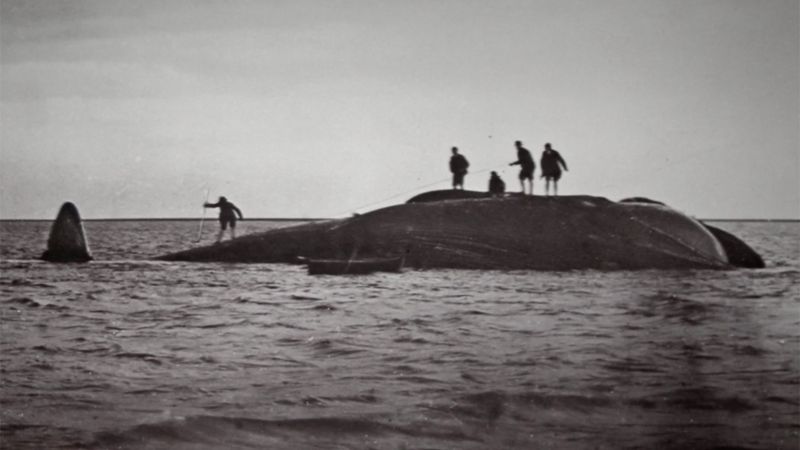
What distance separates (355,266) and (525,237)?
394 centimetres

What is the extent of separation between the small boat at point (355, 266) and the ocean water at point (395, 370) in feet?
12.5

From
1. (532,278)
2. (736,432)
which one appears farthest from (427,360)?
(532,278)

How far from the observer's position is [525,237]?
54.6 ft

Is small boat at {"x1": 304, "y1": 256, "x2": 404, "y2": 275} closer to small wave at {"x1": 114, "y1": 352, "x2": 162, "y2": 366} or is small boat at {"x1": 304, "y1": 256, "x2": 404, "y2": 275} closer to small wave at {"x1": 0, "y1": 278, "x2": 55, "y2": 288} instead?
small wave at {"x1": 0, "y1": 278, "x2": 55, "y2": 288}

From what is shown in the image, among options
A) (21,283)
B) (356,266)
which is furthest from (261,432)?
(356,266)

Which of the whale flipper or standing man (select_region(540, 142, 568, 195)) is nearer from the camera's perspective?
standing man (select_region(540, 142, 568, 195))

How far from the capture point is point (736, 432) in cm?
524

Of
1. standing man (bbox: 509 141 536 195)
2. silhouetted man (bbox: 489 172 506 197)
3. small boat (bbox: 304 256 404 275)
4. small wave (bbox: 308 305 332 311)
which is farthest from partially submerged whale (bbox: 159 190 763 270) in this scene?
small wave (bbox: 308 305 332 311)

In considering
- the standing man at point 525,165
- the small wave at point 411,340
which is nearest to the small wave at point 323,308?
the small wave at point 411,340

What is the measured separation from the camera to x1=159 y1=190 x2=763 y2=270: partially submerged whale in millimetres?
15992

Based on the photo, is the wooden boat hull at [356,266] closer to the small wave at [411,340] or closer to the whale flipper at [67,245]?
the small wave at [411,340]

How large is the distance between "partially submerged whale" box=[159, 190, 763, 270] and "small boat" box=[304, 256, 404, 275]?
1547mm

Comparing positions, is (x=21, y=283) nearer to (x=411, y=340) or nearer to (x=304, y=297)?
(x=304, y=297)

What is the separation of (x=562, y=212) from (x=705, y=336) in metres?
9.76
